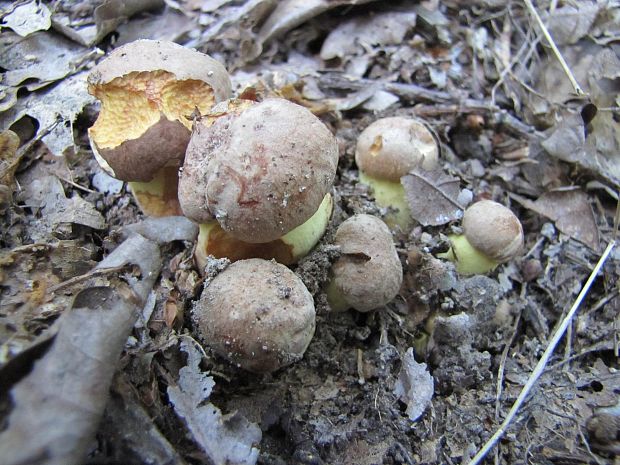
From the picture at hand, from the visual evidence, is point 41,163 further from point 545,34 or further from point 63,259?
point 545,34

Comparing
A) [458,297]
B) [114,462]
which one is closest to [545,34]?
[458,297]

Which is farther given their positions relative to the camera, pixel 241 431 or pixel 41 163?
pixel 41 163

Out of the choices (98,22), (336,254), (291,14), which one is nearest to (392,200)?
(336,254)

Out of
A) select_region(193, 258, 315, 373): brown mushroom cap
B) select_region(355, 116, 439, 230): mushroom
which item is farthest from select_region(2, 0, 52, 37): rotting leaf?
select_region(193, 258, 315, 373): brown mushroom cap

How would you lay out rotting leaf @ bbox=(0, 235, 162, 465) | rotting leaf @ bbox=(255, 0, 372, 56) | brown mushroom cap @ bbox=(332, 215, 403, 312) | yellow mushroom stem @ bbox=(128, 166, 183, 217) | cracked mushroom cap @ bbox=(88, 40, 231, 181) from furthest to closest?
rotting leaf @ bbox=(255, 0, 372, 56) < yellow mushroom stem @ bbox=(128, 166, 183, 217) < brown mushroom cap @ bbox=(332, 215, 403, 312) < cracked mushroom cap @ bbox=(88, 40, 231, 181) < rotting leaf @ bbox=(0, 235, 162, 465)

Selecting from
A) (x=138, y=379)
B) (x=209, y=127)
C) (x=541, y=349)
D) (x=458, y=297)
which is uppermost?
(x=209, y=127)

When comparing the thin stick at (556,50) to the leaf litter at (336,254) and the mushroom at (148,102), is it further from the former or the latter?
the mushroom at (148,102)

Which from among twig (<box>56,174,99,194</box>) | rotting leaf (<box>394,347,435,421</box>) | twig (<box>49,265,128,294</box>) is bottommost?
rotting leaf (<box>394,347,435,421</box>)

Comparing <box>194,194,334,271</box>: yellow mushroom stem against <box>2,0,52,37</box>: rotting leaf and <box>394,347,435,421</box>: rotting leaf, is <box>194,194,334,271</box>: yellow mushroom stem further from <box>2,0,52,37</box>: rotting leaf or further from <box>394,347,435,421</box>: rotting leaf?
<box>2,0,52,37</box>: rotting leaf
